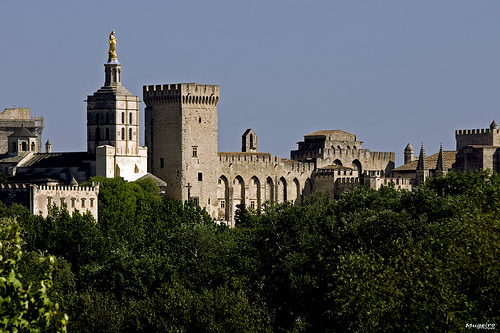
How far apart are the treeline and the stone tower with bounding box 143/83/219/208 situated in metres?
31.1

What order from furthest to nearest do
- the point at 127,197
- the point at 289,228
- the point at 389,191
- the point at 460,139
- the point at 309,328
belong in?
the point at 460,139
the point at 127,197
the point at 389,191
the point at 289,228
the point at 309,328

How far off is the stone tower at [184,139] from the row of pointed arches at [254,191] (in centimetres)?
452

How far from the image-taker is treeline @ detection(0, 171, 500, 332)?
3481cm

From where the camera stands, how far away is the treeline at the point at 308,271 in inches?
1371

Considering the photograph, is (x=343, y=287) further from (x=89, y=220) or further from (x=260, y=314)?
(x=89, y=220)

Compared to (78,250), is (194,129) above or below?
above

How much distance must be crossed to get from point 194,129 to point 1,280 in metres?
76.5

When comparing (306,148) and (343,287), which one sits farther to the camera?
(306,148)

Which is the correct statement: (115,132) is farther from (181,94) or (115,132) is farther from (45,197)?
(45,197)

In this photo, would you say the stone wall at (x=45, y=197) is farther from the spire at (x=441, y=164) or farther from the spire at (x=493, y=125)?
the spire at (x=493, y=125)

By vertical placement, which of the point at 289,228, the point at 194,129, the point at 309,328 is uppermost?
the point at 194,129

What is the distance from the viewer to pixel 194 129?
97312 mm

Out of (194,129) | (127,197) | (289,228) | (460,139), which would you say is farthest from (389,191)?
(460,139)

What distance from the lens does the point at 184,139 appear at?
316 ft
